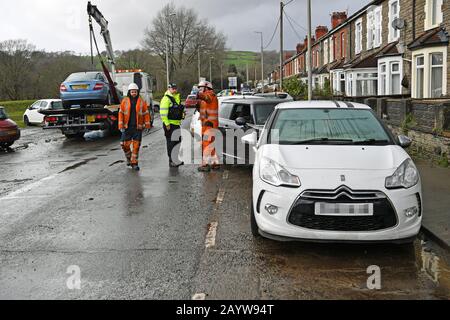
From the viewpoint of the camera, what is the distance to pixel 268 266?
4938mm

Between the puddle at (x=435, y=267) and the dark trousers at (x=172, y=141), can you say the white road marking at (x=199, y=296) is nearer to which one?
the puddle at (x=435, y=267)

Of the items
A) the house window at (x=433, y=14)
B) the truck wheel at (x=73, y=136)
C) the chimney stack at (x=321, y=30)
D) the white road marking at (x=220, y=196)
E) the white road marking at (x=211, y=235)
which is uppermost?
the chimney stack at (x=321, y=30)

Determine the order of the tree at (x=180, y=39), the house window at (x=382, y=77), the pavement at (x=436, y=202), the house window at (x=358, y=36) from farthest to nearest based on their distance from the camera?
the tree at (x=180, y=39), the house window at (x=358, y=36), the house window at (x=382, y=77), the pavement at (x=436, y=202)

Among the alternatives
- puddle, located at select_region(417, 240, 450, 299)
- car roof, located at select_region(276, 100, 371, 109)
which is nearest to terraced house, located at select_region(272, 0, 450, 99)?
car roof, located at select_region(276, 100, 371, 109)

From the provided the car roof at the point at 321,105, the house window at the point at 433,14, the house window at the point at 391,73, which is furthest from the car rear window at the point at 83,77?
the car roof at the point at 321,105

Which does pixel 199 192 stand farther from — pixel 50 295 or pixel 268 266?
pixel 50 295

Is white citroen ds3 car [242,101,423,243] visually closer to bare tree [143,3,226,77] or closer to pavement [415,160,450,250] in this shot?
pavement [415,160,450,250]

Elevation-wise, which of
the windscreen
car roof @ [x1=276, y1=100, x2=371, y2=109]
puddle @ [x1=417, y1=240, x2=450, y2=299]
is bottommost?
puddle @ [x1=417, y1=240, x2=450, y2=299]

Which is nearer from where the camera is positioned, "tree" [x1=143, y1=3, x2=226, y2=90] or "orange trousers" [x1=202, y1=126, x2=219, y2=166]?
"orange trousers" [x1=202, y1=126, x2=219, y2=166]

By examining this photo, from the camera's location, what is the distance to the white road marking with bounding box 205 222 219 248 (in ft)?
18.6

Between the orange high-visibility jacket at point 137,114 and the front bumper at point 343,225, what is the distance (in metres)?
6.57

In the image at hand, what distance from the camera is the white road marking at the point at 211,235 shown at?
5.67m
